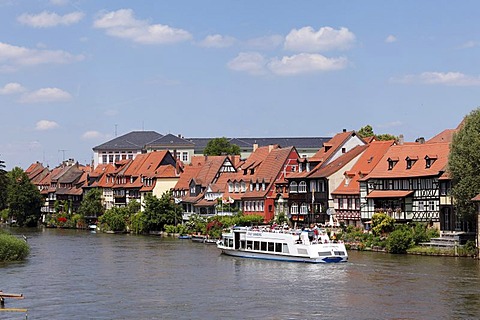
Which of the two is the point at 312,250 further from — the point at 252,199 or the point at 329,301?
the point at 252,199

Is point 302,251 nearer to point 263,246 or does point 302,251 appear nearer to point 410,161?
point 263,246

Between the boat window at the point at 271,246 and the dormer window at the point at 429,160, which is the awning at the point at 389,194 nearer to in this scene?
the dormer window at the point at 429,160

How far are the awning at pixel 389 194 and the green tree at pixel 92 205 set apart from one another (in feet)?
190

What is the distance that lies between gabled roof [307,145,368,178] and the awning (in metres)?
7.57

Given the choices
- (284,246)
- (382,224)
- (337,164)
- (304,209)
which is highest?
(337,164)

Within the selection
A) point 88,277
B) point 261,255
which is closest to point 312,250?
point 261,255

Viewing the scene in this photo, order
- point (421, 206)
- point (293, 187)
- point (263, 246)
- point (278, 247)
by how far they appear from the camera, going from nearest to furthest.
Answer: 1. point (278, 247)
2. point (263, 246)
3. point (421, 206)
4. point (293, 187)

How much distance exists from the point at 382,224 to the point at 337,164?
45.4 ft

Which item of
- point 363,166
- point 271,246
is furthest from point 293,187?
point 271,246

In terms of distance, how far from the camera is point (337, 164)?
266 feet

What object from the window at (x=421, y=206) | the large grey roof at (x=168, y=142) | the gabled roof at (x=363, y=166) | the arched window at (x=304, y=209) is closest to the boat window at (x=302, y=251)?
the window at (x=421, y=206)

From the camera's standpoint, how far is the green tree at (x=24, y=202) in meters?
128

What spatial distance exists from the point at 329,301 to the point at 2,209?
4362 inches

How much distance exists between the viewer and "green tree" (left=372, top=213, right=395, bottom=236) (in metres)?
68.2
